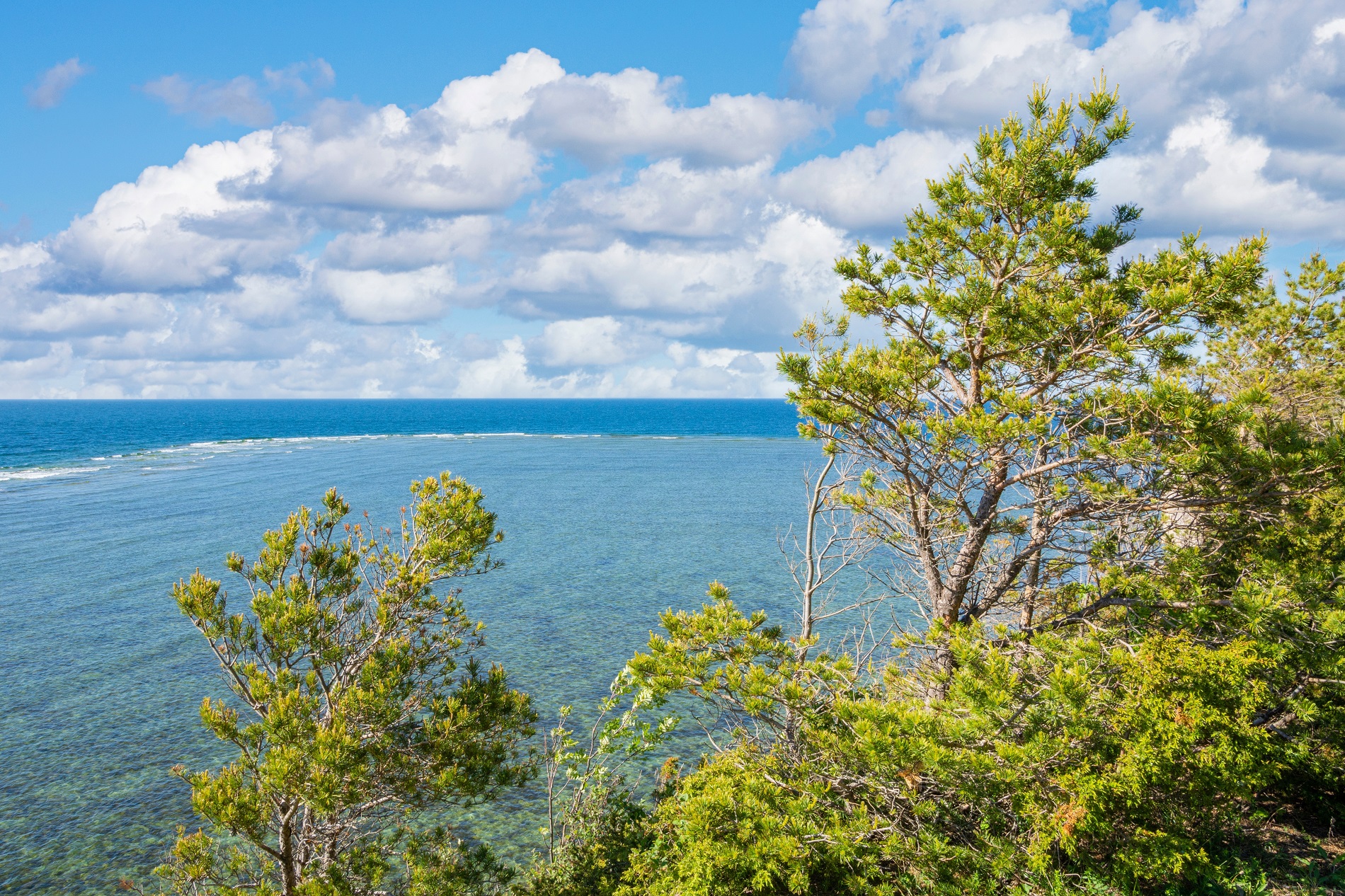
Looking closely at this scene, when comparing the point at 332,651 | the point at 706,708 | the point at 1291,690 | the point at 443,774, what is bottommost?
the point at 706,708

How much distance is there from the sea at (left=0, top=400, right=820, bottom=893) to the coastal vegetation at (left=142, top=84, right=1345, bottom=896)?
7190 millimetres

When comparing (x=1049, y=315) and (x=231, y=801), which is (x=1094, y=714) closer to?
(x=1049, y=315)

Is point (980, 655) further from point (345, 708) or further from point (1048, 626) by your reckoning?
point (345, 708)

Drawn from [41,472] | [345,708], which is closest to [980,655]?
[345,708]

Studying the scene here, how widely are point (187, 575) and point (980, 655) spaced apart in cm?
3689

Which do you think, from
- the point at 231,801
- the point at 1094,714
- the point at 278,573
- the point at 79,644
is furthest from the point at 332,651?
the point at 79,644

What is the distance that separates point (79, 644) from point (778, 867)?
1107 inches

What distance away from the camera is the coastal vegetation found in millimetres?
8734

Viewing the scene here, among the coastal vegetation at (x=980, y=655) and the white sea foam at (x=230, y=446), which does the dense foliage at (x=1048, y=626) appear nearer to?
the coastal vegetation at (x=980, y=655)

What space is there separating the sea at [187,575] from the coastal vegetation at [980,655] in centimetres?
719

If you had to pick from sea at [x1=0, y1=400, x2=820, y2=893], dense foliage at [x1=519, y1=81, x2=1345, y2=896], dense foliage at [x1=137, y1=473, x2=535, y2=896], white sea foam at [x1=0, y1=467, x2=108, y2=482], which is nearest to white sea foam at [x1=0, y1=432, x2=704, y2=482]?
white sea foam at [x1=0, y1=467, x2=108, y2=482]

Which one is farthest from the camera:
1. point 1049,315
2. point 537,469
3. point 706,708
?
point 537,469

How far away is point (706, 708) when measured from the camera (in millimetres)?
22203

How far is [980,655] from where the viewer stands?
9586 mm
